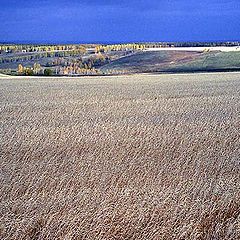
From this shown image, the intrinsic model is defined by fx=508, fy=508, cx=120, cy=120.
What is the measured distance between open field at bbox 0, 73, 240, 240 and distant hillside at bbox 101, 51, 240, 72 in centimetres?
5868

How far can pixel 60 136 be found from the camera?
14.1m

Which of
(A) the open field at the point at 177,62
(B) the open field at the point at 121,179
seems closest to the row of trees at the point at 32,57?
(A) the open field at the point at 177,62

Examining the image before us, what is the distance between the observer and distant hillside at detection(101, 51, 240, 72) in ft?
254

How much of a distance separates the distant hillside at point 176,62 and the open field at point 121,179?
58.7 m

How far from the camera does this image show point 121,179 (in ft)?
30.2

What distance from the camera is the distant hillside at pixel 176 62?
7756 cm

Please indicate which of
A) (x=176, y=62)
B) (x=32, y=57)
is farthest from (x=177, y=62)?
(x=32, y=57)

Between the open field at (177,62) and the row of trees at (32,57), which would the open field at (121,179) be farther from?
the row of trees at (32,57)

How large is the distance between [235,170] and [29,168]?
159 inches

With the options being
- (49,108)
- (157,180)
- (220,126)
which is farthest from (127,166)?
(49,108)

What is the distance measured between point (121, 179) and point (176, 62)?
261 feet

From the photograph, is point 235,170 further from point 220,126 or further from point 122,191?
point 220,126

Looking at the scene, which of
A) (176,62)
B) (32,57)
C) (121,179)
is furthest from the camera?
(32,57)

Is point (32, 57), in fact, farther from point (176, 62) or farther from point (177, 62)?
point (177, 62)
